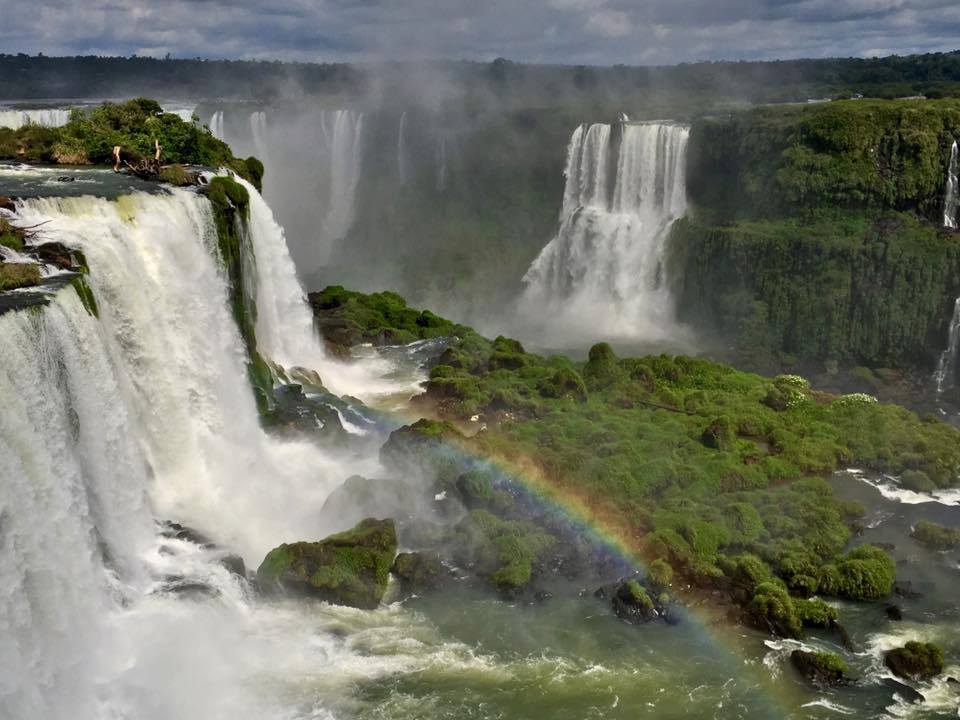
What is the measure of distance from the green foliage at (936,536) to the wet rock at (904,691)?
5.46 metres

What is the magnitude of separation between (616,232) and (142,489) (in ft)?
92.1

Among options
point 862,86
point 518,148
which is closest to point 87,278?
point 518,148

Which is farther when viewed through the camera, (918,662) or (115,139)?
(115,139)

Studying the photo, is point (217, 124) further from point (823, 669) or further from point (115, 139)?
point (823, 669)

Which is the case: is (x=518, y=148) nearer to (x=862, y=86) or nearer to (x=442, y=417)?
(x=442, y=417)

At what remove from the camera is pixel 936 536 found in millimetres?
20984

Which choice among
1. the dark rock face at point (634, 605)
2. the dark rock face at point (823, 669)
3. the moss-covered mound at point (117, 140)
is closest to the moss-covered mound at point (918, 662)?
the dark rock face at point (823, 669)

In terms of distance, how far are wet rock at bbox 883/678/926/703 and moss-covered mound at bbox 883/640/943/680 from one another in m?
0.19

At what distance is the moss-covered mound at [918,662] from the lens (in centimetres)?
1645

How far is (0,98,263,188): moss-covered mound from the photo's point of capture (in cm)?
2784

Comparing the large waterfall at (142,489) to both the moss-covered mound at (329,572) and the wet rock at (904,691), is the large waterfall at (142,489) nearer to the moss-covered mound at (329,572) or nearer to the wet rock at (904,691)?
the moss-covered mound at (329,572)

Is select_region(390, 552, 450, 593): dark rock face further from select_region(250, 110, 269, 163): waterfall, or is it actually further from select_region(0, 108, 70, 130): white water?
select_region(250, 110, 269, 163): waterfall

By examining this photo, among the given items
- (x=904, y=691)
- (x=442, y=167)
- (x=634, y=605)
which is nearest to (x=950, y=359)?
(x=904, y=691)

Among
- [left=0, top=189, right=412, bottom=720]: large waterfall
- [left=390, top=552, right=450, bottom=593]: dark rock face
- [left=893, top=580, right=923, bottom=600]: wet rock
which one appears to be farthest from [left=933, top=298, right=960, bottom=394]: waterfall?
[left=390, top=552, right=450, bottom=593]: dark rock face
